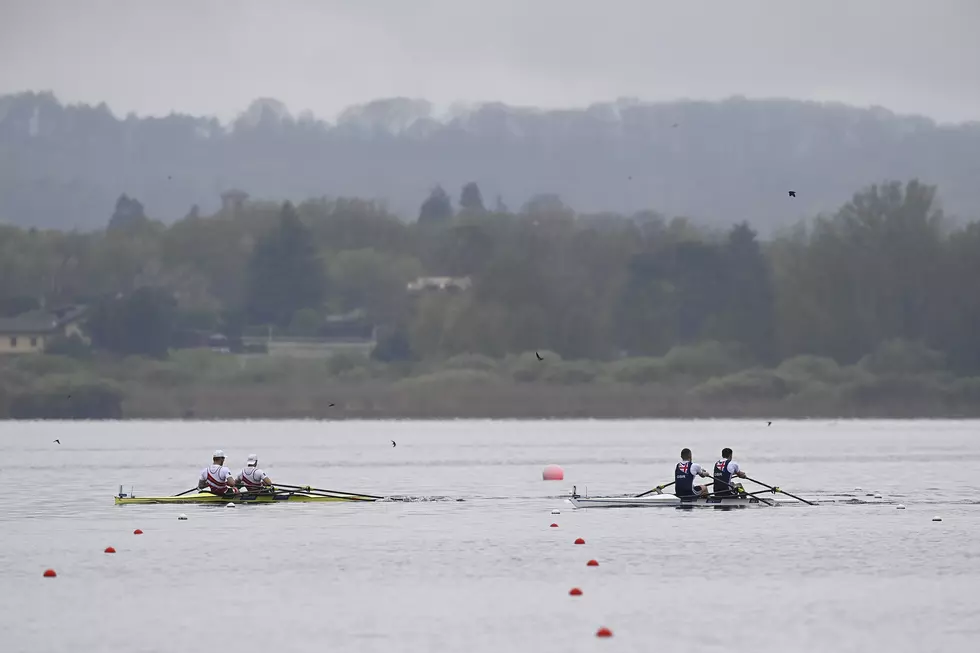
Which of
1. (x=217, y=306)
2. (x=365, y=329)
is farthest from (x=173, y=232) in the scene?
(x=365, y=329)

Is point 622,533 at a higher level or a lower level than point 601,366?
lower

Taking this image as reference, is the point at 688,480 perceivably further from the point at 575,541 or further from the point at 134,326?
the point at 134,326

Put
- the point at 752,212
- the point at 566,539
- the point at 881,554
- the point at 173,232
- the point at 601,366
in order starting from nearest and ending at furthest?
the point at 881,554
the point at 566,539
the point at 601,366
the point at 173,232
the point at 752,212

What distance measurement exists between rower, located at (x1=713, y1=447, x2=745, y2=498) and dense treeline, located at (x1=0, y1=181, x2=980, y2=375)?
82.8 metres

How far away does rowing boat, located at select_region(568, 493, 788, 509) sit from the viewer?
37750 millimetres

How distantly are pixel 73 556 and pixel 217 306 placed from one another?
356ft

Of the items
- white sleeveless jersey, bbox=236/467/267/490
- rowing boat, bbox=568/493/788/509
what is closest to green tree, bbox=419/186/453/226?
rowing boat, bbox=568/493/788/509

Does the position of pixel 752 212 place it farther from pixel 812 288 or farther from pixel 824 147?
pixel 812 288

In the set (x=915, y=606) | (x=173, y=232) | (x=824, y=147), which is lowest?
(x=915, y=606)

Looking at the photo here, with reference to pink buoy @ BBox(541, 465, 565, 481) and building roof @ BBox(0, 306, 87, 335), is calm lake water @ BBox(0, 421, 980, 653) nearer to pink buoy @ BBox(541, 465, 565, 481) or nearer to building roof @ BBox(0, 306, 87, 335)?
pink buoy @ BBox(541, 465, 565, 481)

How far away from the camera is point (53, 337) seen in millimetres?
127000

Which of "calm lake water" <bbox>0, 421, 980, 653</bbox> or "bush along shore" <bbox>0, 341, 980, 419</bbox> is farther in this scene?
"bush along shore" <bbox>0, 341, 980, 419</bbox>

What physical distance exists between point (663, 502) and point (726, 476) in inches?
65.1

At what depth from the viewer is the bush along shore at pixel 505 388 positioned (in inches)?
4562
